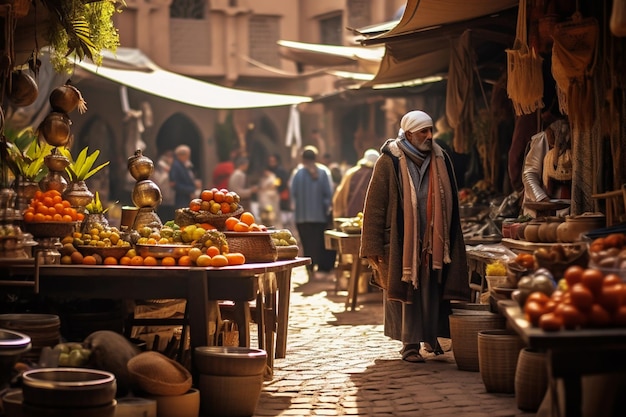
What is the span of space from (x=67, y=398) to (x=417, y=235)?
421cm

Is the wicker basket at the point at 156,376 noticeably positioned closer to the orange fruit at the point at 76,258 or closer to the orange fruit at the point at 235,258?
the orange fruit at the point at 235,258

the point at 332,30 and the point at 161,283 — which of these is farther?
the point at 332,30

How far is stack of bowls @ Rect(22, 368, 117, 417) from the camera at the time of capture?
6.31 meters

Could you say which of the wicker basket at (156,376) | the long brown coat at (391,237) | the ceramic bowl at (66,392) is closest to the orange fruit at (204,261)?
the wicker basket at (156,376)

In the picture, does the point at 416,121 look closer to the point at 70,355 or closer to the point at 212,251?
the point at 212,251

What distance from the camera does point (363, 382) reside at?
29.9 ft

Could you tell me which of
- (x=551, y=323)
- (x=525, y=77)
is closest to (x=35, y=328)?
(x=551, y=323)

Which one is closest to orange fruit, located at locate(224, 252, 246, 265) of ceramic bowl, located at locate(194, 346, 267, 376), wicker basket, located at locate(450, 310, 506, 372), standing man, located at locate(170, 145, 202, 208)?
ceramic bowl, located at locate(194, 346, 267, 376)

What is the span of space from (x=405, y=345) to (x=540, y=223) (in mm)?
1760

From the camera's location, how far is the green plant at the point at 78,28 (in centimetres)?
996

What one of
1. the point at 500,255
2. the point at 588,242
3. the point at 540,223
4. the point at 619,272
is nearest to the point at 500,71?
the point at 500,255

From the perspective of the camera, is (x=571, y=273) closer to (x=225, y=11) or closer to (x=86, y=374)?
(x=86, y=374)

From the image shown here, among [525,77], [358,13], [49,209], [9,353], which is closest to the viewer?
[9,353]

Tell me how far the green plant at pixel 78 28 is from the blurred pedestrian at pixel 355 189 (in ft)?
25.4
